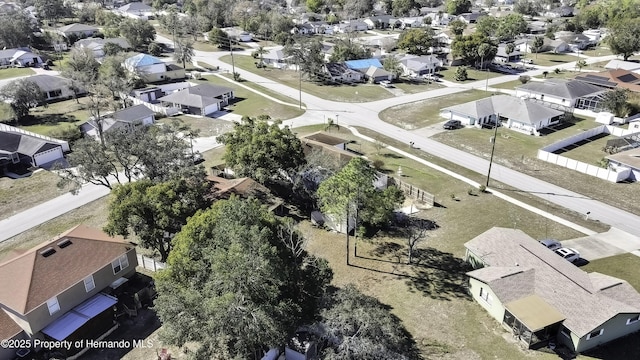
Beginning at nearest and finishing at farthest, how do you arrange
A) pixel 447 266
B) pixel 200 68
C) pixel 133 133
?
1. pixel 447 266
2. pixel 133 133
3. pixel 200 68

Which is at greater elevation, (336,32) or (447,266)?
(336,32)

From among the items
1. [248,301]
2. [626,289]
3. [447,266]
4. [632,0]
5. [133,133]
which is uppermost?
[632,0]

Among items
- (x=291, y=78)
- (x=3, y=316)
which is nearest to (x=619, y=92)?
(x=291, y=78)

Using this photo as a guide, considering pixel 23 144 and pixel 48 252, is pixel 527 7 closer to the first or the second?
pixel 23 144

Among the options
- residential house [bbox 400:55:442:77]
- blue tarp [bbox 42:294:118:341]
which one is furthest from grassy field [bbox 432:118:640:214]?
blue tarp [bbox 42:294:118:341]

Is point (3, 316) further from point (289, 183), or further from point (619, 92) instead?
point (619, 92)

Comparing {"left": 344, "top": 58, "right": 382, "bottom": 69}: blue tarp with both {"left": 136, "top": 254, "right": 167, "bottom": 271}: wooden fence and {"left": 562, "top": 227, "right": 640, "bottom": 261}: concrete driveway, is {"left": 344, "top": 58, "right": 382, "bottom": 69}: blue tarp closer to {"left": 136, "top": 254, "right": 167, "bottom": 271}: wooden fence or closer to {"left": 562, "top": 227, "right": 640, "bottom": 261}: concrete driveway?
{"left": 562, "top": 227, "right": 640, "bottom": 261}: concrete driveway
